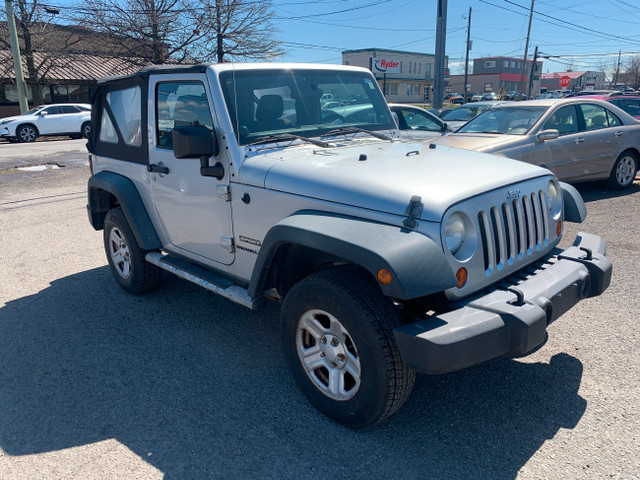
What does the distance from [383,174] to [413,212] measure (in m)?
0.46

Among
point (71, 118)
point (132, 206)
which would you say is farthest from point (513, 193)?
point (71, 118)

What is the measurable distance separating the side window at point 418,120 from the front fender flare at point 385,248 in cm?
910

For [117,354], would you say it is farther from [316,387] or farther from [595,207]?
[595,207]

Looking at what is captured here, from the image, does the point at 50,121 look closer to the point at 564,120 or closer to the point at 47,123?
the point at 47,123

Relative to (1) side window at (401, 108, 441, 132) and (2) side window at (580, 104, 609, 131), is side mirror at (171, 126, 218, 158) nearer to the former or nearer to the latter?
(2) side window at (580, 104, 609, 131)

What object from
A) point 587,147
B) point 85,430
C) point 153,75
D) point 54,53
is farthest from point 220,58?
point 85,430

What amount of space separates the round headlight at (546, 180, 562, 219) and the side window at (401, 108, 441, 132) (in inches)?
317

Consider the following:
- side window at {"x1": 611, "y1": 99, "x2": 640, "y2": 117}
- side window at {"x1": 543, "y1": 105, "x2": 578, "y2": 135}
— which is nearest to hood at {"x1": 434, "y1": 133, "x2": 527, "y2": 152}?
side window at {"x1": 543, "y1": 105, "x2": 578, "y2": 135}

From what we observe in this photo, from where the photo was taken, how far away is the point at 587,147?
8383mm

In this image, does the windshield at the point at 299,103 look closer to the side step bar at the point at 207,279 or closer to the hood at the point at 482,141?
the side step bar at the point at 207,279

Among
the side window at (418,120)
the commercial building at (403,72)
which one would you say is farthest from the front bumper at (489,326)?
the commercial building at (403,72)

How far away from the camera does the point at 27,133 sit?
2295cm

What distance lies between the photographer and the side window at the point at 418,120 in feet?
37.6

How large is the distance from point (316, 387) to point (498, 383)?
1225mm
